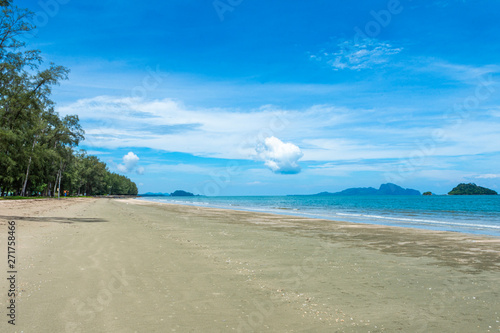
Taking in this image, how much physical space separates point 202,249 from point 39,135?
6775 centimetres

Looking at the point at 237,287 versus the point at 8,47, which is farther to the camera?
the point at 8,47

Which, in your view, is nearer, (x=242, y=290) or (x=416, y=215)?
(x=242, y=290)

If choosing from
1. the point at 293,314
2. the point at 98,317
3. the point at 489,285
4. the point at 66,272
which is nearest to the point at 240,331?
the point at 293,314

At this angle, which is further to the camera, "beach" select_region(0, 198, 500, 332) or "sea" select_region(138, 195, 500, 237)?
"sea" select_region(138, 195, 500, 237)

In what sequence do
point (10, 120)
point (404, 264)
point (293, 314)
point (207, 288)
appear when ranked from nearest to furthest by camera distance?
point (293, 314)
point (207, 288)
point (404, 264)
point (10, 120)

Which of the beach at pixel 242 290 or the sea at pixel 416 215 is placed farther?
the sea at pixel 416 215

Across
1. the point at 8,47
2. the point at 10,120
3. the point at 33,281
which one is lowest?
the point at 33,281

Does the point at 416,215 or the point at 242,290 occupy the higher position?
the point at 416,215

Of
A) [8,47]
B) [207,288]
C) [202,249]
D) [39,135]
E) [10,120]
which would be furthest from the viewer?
[39,135]

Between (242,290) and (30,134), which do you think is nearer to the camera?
(242,290)

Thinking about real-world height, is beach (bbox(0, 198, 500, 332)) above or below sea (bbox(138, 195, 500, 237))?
below

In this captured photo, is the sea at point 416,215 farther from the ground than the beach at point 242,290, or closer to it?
farther from the ground

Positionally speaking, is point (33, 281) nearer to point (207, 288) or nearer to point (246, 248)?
point (207, 288)

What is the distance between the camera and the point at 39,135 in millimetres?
66875
